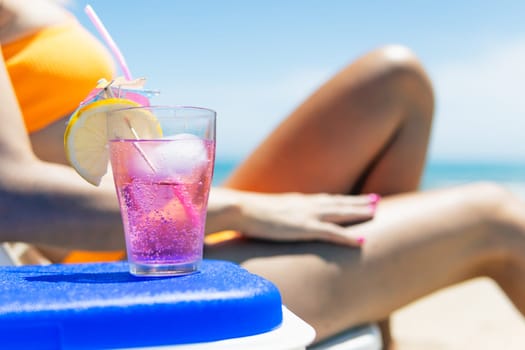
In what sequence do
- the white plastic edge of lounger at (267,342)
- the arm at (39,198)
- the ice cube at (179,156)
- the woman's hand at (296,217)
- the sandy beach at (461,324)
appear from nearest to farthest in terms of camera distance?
1. the white plastic edge of lounger at (267,342)
2. the ice cube at (179,156)
3. the arm at (39,198)
4. the woman's hand at (296,217)
5. the sandy beach at (461,324)

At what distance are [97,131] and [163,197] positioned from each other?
4.8 inches

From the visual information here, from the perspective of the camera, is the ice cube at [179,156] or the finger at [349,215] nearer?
the ice cube at [179,156]

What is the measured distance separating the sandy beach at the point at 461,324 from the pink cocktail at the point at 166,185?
4.64ft

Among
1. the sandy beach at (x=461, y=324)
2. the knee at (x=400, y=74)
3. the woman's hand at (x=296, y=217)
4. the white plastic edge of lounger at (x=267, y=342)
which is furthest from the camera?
the sandy beach at (x=461, y=324)

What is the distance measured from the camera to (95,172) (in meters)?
0.79

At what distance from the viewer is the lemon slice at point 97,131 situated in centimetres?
73

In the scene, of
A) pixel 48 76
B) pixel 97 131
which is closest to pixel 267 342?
pixel 97 131

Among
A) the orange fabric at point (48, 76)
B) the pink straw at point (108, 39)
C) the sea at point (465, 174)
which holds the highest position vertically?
the pink straw at point (108, 39)

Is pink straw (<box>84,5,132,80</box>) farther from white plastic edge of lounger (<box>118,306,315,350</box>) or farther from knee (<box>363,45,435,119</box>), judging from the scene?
knee (<box>363,45,435,119</box>)

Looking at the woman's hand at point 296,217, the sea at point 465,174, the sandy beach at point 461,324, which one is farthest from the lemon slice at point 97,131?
the sea at point 465,174

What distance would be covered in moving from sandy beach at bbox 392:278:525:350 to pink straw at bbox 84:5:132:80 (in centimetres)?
146

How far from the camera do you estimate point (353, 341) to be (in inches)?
49.9

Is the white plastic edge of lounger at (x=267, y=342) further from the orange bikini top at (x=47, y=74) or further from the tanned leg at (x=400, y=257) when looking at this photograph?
the orange bikini top at (x=47, y=74)

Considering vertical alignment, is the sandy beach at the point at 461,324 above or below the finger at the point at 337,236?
below
